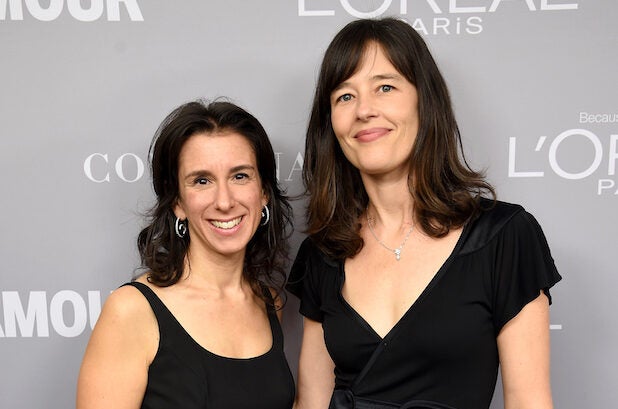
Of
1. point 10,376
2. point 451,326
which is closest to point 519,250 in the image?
point 451,326

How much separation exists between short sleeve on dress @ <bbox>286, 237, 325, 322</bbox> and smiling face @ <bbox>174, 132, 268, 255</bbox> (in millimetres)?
167

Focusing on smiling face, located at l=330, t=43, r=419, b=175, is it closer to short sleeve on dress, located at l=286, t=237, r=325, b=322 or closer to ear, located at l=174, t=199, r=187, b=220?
short sleeve on dress, located at l=286, t=237, r=325, b=322

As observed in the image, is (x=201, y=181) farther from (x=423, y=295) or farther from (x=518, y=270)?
(x=518, y=270)

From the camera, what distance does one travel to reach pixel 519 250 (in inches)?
→ 40.9

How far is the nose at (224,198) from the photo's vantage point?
1149mm

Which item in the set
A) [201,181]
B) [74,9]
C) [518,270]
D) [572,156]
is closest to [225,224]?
[201,181]

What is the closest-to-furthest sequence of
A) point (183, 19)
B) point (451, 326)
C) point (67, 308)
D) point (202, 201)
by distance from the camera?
point (451, 326), point (202, 201), point (183, 19), point (67, 308)

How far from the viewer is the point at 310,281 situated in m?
1.29

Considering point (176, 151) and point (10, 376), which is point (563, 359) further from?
point (10, 376)

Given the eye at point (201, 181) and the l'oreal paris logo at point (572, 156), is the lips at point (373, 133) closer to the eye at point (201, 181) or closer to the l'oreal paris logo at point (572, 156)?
the eye at point (201, 181)

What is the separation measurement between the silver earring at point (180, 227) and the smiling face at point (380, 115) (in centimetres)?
42

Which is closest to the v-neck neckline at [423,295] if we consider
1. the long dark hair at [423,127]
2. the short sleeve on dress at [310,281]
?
the long dark hair at [423,127]

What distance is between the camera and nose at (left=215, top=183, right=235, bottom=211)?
115 centimetres

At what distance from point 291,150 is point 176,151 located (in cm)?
44
